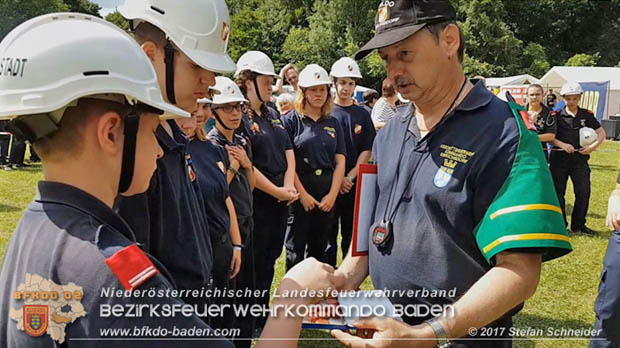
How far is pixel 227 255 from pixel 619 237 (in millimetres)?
2750

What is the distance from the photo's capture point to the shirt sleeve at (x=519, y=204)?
5.80ft

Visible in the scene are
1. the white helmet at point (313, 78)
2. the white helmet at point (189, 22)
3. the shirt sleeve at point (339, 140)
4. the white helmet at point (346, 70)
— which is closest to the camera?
the white helmet at point (189, 22)

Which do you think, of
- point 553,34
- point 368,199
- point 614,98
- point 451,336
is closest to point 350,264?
point 368,199

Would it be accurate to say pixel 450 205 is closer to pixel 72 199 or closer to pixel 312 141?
pixel 72 199

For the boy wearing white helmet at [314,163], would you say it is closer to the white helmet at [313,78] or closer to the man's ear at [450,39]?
the white helmet at [313,78]

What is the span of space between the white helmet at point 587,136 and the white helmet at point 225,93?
701 cm

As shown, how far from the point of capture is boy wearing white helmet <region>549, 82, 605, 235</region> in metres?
8.86

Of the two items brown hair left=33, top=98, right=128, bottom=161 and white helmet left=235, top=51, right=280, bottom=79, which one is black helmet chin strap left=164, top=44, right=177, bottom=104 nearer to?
brown hair left=33, top=98, right=128, bottom=161

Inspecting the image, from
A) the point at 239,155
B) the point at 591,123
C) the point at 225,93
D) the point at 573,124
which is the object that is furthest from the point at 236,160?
the point at 591,123

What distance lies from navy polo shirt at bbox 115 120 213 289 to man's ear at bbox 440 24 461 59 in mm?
1332

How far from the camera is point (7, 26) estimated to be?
173 feet

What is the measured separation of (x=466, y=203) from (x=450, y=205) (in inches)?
2.4

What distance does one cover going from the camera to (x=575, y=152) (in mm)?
8898

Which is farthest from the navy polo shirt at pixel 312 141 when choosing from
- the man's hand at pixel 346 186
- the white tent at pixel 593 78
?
the white tent at pixel 593 78
